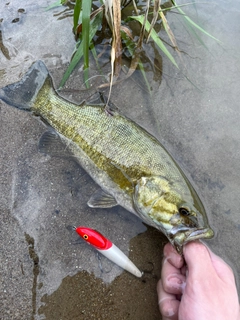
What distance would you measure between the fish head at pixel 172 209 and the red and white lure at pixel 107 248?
1.30ft

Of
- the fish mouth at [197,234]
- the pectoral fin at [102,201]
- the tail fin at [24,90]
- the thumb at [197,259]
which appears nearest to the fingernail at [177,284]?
the thumb at [197,259]


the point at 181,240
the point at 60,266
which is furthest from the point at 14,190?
the point at 181,240

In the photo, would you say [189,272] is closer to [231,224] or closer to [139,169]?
[231,224]

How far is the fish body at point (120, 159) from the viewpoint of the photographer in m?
2.88

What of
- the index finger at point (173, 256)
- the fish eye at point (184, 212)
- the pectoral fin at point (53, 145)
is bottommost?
the index finger at point (173, 256)

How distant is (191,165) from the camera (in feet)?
11.3

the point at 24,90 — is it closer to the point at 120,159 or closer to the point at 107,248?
the point at 120,159

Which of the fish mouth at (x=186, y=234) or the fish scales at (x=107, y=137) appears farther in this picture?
the fish scales at (x=107, y=137)

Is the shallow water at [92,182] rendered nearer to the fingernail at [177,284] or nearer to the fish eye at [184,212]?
the fingernail at [177,284]

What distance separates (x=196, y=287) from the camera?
8.56ft

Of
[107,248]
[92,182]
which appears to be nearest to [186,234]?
[107,248]

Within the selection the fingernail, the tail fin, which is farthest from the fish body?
the fingernail

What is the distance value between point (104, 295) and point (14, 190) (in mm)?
1354

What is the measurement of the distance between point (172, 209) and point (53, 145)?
4.61ft
